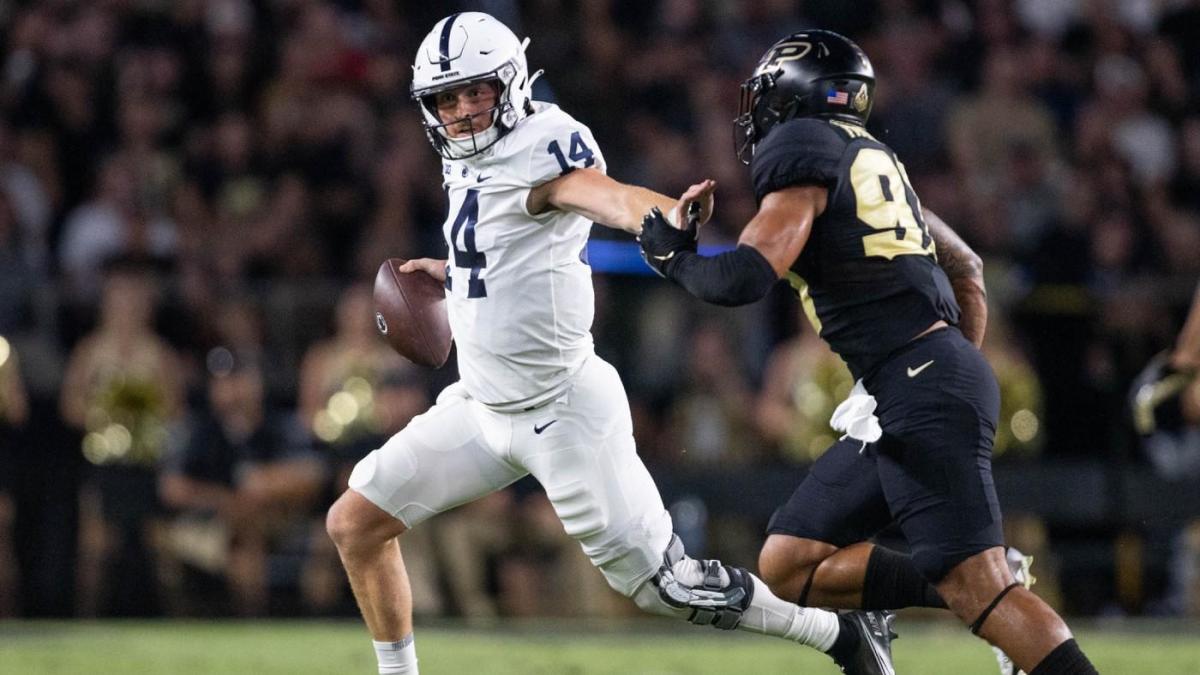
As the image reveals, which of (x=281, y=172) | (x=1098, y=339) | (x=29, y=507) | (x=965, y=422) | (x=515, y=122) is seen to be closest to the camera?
(x=965, y=422)

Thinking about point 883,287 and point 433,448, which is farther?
point 433,448

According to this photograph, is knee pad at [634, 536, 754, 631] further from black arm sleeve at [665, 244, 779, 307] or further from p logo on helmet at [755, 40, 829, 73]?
p logo on helmet at [755, 40, 829, 73]

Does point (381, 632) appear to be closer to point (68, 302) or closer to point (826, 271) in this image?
point (826, 271)

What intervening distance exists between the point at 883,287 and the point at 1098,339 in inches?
230

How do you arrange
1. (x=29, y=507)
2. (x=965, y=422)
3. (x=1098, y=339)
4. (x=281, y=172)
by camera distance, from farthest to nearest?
(x=281, y=172), (x=1098, y=339), (x=29, y=507), (x=965, y=422)

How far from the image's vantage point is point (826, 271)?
4836 millimetres

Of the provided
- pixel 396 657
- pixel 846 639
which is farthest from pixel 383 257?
pixel 846 639

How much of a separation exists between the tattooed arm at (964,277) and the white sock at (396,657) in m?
1.85

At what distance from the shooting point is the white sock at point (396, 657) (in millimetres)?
5465

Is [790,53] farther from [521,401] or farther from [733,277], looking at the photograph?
[521,401]

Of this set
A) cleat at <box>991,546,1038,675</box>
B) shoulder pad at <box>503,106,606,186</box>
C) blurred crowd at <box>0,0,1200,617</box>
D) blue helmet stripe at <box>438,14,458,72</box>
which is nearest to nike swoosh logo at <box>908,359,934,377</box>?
cleat at <box>991,546,1038,675</box>

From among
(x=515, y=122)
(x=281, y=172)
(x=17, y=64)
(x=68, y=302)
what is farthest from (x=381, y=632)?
(x=17, y=64)

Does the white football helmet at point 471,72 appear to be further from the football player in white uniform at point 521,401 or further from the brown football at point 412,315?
the brown football at point 412,315

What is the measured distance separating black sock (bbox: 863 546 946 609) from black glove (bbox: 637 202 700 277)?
3.64 feet
